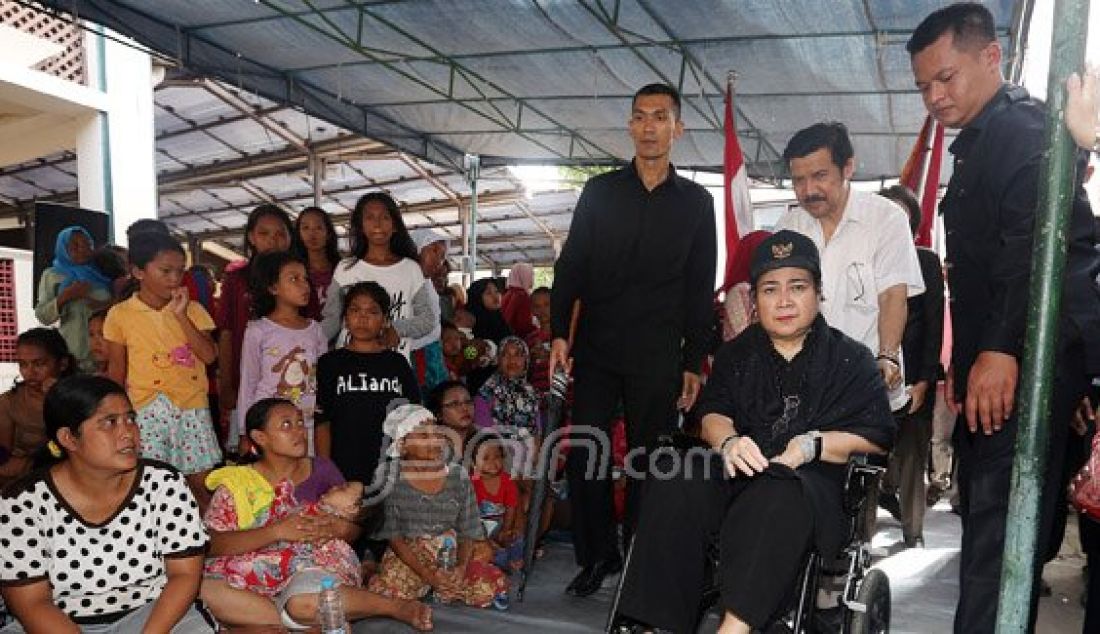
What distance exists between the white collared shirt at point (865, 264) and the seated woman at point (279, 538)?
1890 millimetres

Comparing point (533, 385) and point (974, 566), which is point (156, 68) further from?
point (974, 566)

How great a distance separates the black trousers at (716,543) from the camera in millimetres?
1954

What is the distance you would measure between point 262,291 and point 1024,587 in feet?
10.1

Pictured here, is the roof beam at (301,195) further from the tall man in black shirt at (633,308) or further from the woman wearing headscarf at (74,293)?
the tall man in black shirt at (633,308)

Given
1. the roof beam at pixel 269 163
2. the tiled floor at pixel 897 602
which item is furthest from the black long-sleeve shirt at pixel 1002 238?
the roof beam at pixel 269 163

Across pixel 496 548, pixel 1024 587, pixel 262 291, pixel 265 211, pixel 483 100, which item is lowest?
pixel 496 548

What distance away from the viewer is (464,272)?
11656 mm

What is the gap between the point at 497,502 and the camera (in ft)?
12.8

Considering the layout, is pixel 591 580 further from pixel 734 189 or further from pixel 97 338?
pixel 734 189

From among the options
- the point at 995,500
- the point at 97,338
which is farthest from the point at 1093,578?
the point at 97,338

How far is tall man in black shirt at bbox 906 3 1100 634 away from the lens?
176cm

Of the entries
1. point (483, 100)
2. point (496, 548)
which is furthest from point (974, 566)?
point (483, 100)

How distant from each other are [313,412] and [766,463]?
218 cm

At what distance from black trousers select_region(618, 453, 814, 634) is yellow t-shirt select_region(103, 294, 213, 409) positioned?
2.17 meters
